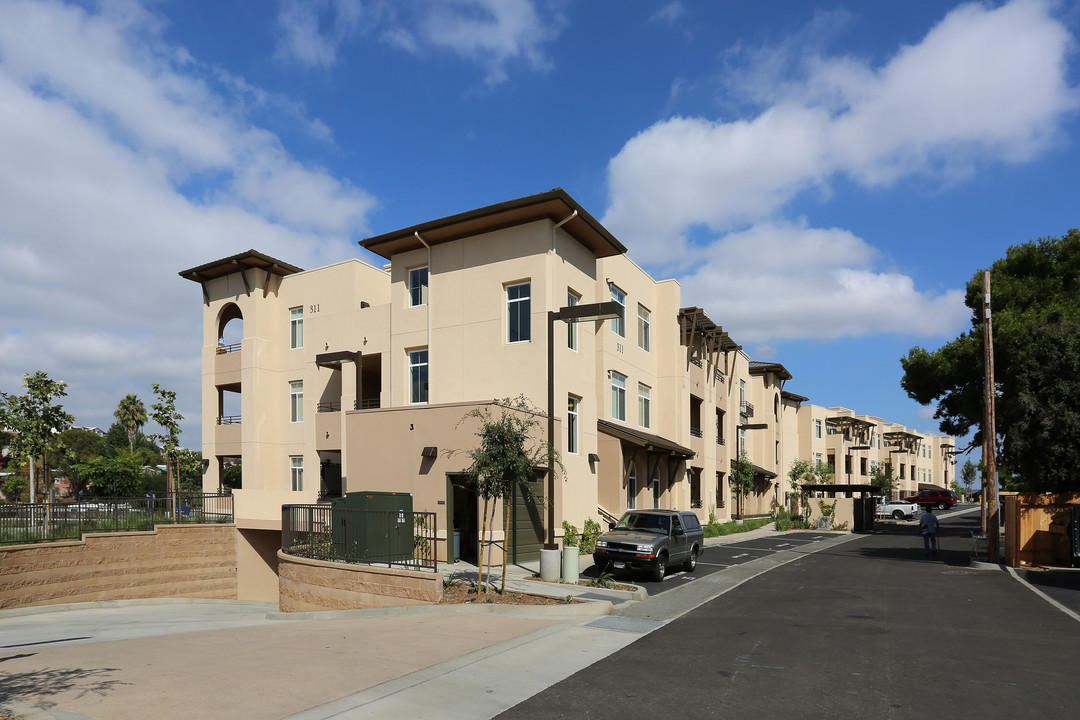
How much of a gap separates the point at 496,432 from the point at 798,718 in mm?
9232

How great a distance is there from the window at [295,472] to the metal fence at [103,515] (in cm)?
635

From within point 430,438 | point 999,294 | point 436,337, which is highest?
point 999,294

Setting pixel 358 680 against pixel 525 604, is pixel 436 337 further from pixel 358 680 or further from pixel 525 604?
pixel 358 680

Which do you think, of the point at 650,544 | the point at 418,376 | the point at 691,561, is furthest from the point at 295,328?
the point at 650,544

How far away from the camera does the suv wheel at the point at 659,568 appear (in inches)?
781

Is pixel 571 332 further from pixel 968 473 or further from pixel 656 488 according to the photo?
pixel 968 473

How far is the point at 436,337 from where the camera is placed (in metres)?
28.3

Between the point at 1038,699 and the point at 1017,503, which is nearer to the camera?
the point at 1038,699

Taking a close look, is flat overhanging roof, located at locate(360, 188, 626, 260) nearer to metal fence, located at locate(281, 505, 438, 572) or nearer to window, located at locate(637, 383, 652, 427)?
window, located at locate(637, 383, 652, 427)

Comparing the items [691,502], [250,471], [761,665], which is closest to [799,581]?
[761,665]

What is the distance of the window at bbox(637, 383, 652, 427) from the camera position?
35.7 m

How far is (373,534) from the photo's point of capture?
61.2 ft

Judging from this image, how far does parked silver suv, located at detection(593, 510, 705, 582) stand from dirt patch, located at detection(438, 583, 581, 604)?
4188 mm

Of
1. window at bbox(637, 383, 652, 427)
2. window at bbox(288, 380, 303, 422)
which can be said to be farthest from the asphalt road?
window at bbox(288, 380, 303, 422)
